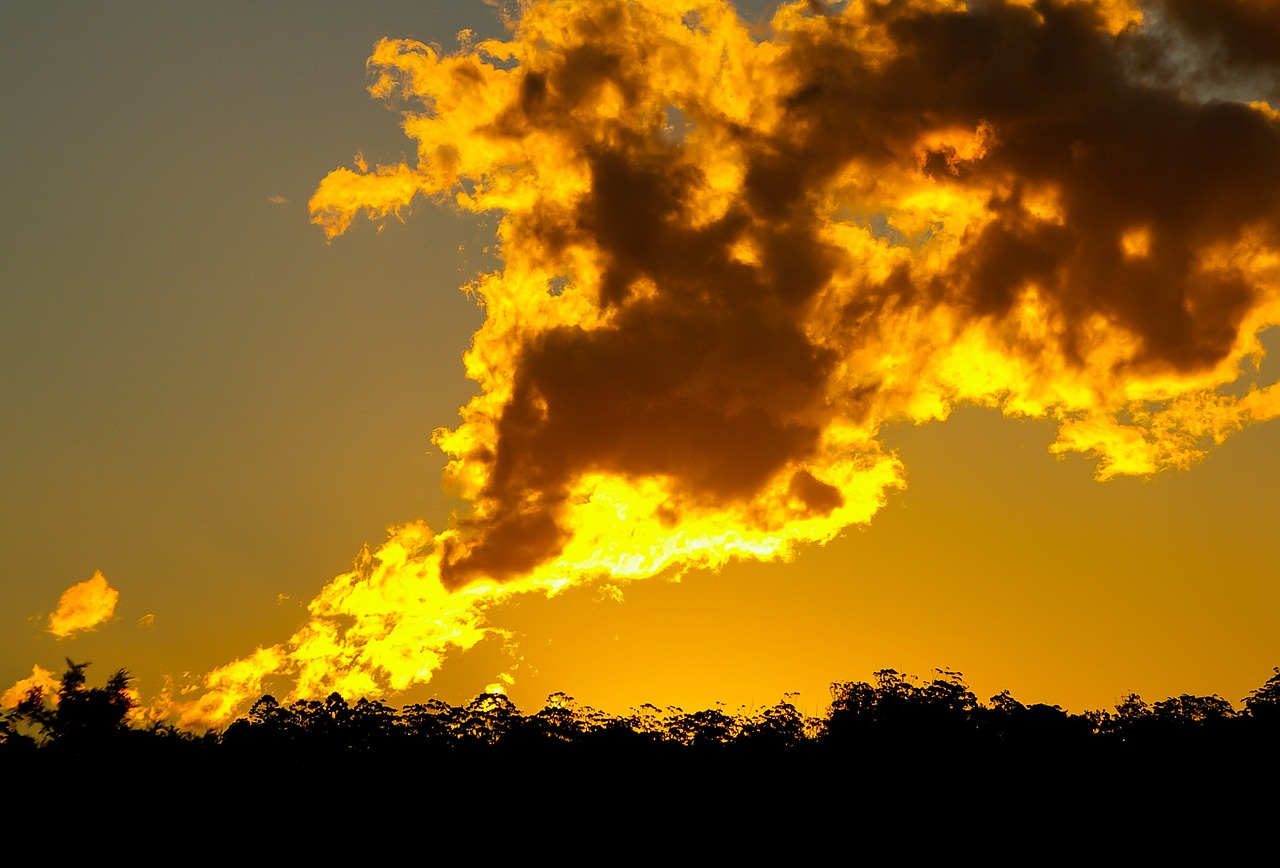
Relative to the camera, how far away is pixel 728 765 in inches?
2717

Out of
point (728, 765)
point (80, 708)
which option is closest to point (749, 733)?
point (728, 765)

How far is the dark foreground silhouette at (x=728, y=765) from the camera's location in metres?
64.0

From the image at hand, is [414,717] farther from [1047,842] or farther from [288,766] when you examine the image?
[1047,842]

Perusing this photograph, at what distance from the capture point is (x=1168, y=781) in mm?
64625

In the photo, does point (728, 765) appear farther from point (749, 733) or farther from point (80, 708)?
point (80, 708)

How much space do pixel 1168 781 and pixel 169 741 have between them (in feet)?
201

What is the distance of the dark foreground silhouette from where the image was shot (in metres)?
64.0

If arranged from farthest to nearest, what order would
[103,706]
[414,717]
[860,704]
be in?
[103,706] → [860,704] → [414,717]

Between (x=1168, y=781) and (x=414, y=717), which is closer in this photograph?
(x=1168, y=781)

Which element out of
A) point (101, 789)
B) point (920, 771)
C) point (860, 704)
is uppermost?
point (860, 704)

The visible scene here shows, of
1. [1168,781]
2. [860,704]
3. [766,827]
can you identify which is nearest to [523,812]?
[766,827]

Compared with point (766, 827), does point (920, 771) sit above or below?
above

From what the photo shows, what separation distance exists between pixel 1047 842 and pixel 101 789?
174 ft

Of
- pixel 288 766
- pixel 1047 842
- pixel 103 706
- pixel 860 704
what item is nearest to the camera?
pixel 1047 842
